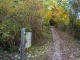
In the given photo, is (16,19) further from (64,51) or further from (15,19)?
(64,51)

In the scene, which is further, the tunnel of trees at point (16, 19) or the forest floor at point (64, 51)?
the forest floor at point (64, 51)

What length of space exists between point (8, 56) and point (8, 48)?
2.62 ft

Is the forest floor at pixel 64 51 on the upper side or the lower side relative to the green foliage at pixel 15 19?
lower

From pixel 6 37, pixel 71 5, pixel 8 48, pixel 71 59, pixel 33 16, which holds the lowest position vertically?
pixel 71 59

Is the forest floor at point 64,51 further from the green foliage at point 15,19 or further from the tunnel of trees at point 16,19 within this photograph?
the green foliage at point 15,19

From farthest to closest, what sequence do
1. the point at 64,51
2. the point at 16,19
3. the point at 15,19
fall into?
1. the point at 64,51
2. the point at 16,19
3. the point at 15,19

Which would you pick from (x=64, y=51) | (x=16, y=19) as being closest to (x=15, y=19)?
(x=16, y=19)

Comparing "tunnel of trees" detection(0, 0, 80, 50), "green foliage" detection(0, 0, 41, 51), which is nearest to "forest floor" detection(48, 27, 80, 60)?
"tunnel of trees" detection(0, 0, 80, 50)

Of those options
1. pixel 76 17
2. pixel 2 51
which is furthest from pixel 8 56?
pixel 76 17

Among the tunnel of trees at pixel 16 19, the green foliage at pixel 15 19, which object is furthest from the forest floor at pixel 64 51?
the green foliage at pixel 15 19

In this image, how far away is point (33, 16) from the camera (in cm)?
1161

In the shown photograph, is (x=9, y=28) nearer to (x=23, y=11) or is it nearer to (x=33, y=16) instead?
(x=23, y=11)

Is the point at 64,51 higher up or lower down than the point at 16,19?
lower down

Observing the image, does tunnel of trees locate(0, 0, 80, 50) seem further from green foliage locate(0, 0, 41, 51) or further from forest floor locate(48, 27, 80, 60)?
forest floor locate(48, 27, 80, 60)
